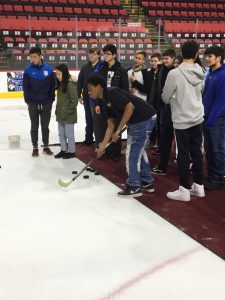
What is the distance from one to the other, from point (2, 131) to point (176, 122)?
12.2 feet

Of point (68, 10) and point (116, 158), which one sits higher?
point (68, 10)

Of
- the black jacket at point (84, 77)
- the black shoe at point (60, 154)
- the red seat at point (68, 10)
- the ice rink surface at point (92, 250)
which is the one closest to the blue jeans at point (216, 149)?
the ice rink surface at point (92, 250)

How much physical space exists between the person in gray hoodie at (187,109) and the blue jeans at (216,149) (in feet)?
1.04

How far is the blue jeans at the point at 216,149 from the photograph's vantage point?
11.3ft

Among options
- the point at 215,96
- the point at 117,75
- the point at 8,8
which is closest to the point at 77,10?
the point at 8,8

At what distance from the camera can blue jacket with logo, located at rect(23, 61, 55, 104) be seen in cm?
443

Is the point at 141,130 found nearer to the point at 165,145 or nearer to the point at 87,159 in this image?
the point at 165,145

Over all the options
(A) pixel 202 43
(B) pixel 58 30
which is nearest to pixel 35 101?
(B) pixel 58 30

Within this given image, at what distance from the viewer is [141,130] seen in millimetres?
3184

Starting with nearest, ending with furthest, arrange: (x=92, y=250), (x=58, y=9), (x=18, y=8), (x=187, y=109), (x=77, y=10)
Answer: (x=92, y=250) < (x=187, y=109) < (x=18, y=8) < (x=58, y=9) < (x=77, y=10)

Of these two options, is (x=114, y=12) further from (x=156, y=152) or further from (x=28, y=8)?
(x=156, y=152)

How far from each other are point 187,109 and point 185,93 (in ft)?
0.41

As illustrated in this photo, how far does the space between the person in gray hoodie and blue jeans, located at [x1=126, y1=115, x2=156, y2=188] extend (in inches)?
9.3

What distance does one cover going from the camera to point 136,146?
10.6 feet
